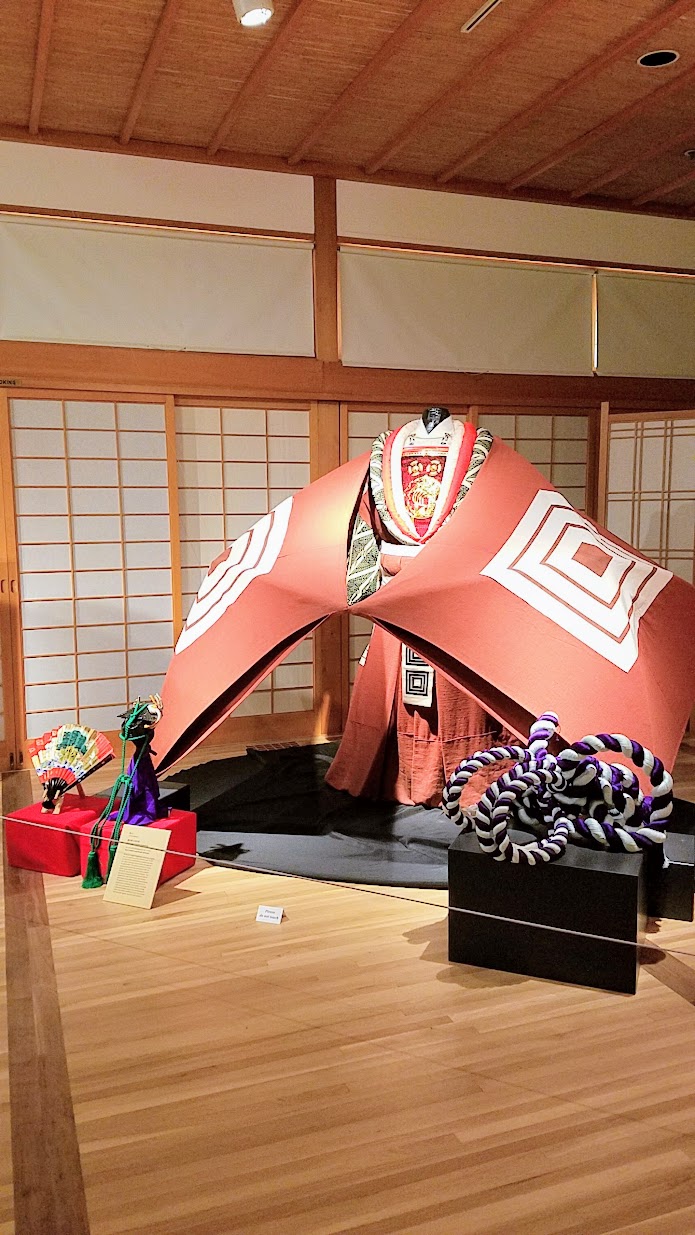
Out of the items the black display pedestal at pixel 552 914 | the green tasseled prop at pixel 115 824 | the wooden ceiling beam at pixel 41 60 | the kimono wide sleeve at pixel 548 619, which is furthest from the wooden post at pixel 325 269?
the black display pedestal at pixel 552 914

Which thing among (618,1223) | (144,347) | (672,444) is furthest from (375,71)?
(618,1223)

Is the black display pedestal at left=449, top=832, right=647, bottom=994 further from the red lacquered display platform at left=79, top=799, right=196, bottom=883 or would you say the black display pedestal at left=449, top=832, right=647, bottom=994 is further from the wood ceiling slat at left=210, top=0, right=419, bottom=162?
the wood ceiling slat at left=210, top=0, right=419, bottom=162

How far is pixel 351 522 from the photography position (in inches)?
136

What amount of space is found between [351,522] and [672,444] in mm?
Answer: 2238

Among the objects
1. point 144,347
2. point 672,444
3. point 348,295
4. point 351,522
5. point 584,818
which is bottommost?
point 584,818

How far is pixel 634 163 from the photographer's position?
4828mm

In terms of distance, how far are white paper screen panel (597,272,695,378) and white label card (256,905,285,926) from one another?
3819mm

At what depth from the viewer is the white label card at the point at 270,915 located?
2809 millimetres

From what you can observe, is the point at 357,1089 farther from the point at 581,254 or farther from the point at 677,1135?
the point at 581,254

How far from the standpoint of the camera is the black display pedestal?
2361 mm

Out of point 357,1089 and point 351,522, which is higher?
point 351,522

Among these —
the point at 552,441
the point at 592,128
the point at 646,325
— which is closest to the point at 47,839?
the point at 552,441

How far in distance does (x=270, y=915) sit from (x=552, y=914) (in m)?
0.85

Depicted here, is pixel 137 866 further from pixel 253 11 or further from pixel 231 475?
pixel 253 11
